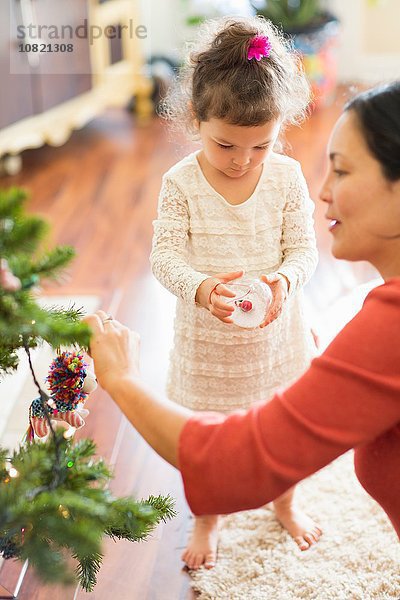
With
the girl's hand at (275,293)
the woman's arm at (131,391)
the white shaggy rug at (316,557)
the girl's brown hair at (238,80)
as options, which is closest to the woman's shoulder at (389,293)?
the woman's arm at (131,391)

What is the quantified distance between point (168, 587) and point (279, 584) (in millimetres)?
214

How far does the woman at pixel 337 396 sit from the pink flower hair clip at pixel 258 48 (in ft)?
1.22

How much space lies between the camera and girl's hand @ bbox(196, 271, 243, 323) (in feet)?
4.46

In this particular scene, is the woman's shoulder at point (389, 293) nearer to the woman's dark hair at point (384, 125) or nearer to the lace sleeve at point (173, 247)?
the woman's dark hair at point (384, 125)

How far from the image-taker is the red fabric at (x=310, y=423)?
963 millimetres

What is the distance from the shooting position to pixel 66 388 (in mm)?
1158

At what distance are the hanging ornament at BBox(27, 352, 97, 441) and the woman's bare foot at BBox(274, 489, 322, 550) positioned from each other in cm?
64

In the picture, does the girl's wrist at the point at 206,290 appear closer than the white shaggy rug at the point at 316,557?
Yes

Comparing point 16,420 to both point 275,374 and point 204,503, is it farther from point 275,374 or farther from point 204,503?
point 204,503

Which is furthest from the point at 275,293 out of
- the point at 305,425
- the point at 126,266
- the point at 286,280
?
the point at 126,266

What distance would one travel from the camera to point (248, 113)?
1.38m

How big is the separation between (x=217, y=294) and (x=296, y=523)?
1.92 ft

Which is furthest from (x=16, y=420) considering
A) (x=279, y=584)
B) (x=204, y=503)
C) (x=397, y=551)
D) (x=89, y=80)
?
(x=89, y=80)

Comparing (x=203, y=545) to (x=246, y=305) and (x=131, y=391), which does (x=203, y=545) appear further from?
(x=131, y=391)
